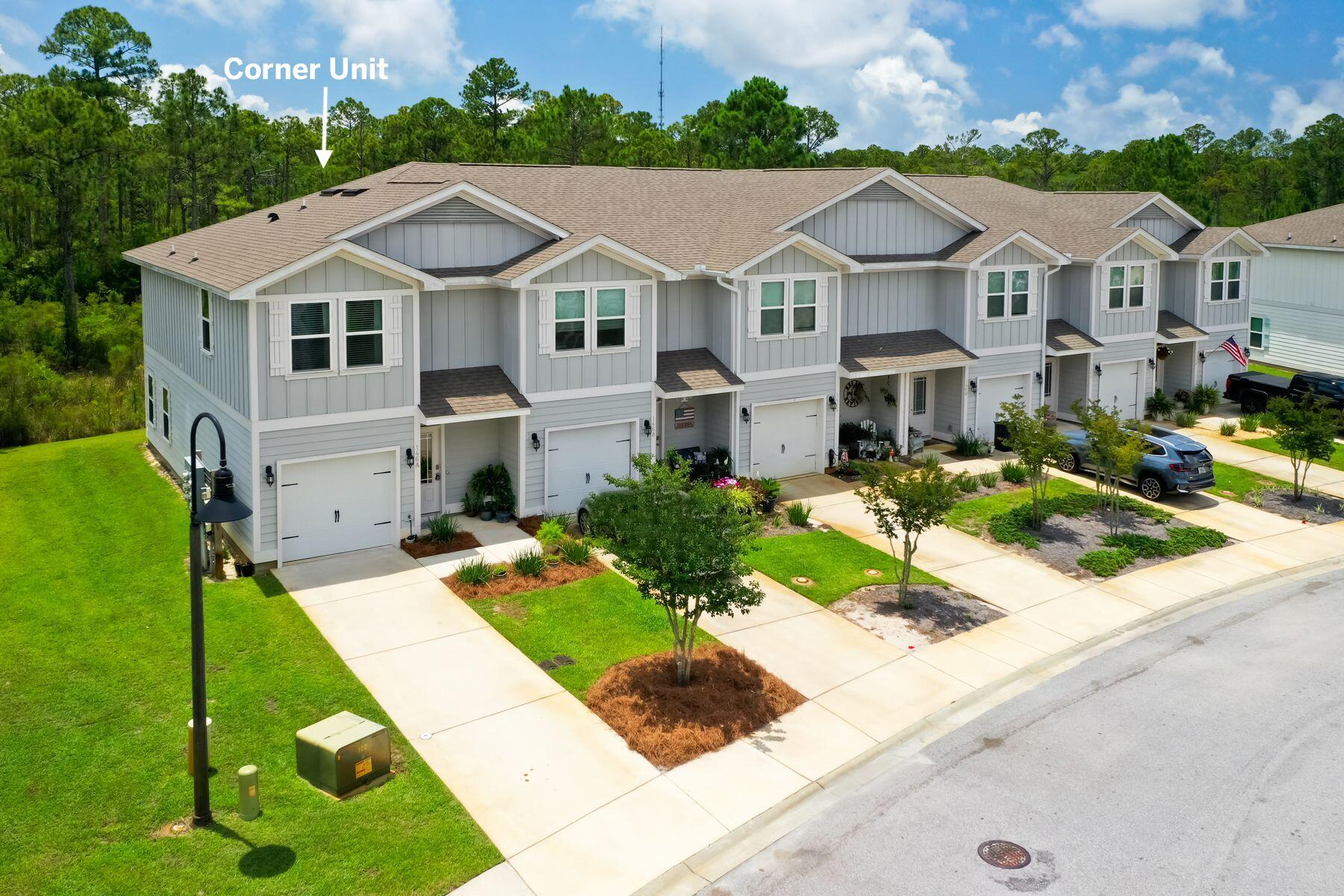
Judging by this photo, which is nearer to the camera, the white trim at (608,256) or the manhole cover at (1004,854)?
the manhole cover at (1004,854)

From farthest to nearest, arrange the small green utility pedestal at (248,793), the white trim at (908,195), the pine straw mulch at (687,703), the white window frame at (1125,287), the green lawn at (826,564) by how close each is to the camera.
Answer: the white window frame at (1125,287) < the white trim at (908,195) < the green lawn at (826,564) < the pine straw mulch at (687,703) < the small green utility pedestal at (248,793)

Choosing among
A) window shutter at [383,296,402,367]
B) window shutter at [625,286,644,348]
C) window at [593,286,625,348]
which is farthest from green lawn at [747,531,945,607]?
window shutter at [383,296,402,367]

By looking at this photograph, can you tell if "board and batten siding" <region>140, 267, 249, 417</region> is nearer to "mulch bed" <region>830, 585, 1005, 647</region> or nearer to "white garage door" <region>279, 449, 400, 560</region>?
"white garage door" <region>279, 449, 400, 560</region>

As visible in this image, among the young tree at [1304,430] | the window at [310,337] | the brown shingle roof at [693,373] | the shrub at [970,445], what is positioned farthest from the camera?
the shrub at [970,445]

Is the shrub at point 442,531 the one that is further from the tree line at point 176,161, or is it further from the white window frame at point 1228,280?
the white window frame at point 1228,280

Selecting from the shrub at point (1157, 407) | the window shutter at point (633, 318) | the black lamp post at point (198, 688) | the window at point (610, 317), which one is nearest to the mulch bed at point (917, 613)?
the window shutter at point (633, 318)

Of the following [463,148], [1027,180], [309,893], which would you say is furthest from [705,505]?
[1027,180]

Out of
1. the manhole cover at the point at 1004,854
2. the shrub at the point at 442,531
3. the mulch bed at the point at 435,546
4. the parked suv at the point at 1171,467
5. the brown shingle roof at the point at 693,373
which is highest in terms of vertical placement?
the brown shingle roof at the point at 693,373
